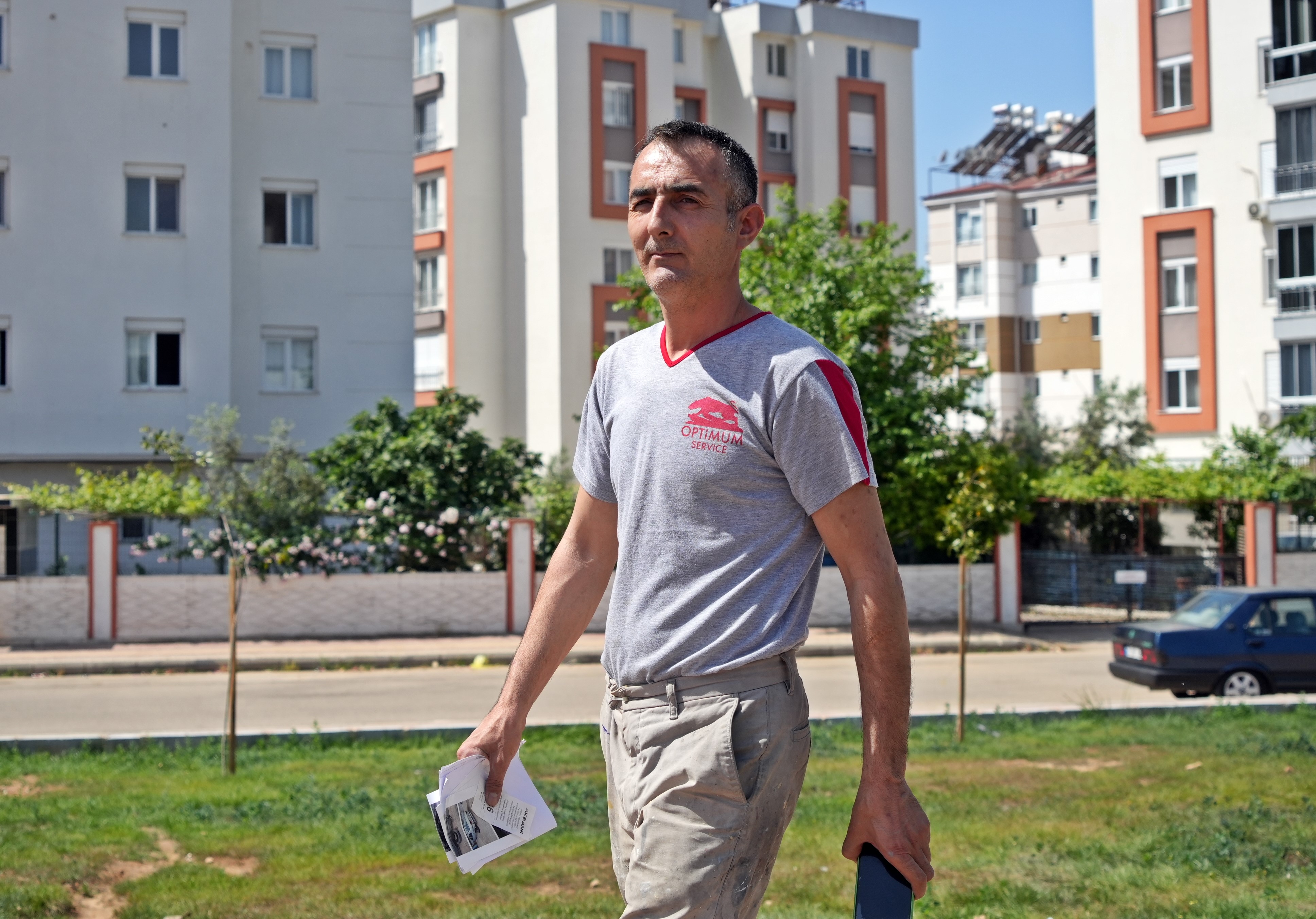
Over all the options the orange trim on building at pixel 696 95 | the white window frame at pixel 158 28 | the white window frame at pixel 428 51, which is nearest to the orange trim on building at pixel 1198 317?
the orange trim on building at pixel 696 95

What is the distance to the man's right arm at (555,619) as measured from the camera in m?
3.05

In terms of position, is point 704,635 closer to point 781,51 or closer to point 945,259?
point 781,51

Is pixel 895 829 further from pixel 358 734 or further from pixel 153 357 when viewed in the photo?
pixel 153 357

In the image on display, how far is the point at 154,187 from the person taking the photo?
91.4ft

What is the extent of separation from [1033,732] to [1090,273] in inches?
1892

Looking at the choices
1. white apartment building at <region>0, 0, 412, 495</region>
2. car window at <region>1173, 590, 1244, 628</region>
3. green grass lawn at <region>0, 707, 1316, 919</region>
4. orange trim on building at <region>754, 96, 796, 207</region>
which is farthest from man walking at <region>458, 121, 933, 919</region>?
orange trim on building at <region>754, 96, 796, 207</region>

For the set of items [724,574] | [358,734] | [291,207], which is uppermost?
[291,207]

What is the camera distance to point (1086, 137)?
60438 millimetres

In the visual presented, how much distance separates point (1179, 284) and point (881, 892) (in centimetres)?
4083

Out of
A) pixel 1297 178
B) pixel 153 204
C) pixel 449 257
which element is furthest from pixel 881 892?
pixel 449 257

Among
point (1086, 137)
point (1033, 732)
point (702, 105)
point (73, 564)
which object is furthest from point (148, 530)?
point (1086, 137)

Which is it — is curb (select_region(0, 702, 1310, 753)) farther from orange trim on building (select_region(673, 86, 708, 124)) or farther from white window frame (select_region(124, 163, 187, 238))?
orange trim on building (select_region(673, 86, 708, 124))

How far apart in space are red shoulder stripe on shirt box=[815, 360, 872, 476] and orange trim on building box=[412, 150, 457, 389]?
40.0 m

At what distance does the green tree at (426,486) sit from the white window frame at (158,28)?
9.29 m
